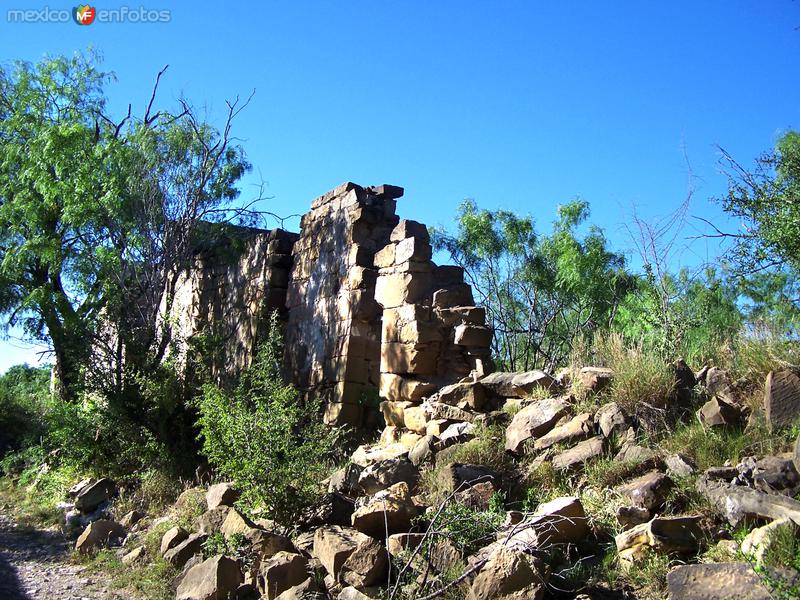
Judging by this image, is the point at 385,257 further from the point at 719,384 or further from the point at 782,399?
the point at 782,399

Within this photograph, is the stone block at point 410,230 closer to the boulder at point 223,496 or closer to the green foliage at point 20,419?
the boulder at point 223,496

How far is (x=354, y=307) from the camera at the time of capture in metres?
9.55

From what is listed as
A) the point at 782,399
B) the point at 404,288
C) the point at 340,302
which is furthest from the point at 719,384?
the point at 340,302

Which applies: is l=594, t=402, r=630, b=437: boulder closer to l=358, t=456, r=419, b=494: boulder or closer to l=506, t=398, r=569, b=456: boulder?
l=506, t=398, r=569, b=456: boulder

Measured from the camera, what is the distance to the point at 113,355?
34.8ft

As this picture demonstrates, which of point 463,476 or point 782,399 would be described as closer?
point 782,399

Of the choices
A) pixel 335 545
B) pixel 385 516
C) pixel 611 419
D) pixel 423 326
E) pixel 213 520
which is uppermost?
pixel 423 326

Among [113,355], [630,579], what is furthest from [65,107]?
[630,579]

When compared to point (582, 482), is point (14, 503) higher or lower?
lower

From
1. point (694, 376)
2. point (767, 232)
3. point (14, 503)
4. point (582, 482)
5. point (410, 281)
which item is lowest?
point (14, 503)

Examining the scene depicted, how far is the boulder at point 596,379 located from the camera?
6.37 m

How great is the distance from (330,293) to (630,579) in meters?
6.37

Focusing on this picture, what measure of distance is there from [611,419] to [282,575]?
110 inches

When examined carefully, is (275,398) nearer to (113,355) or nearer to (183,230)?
(113,355)
